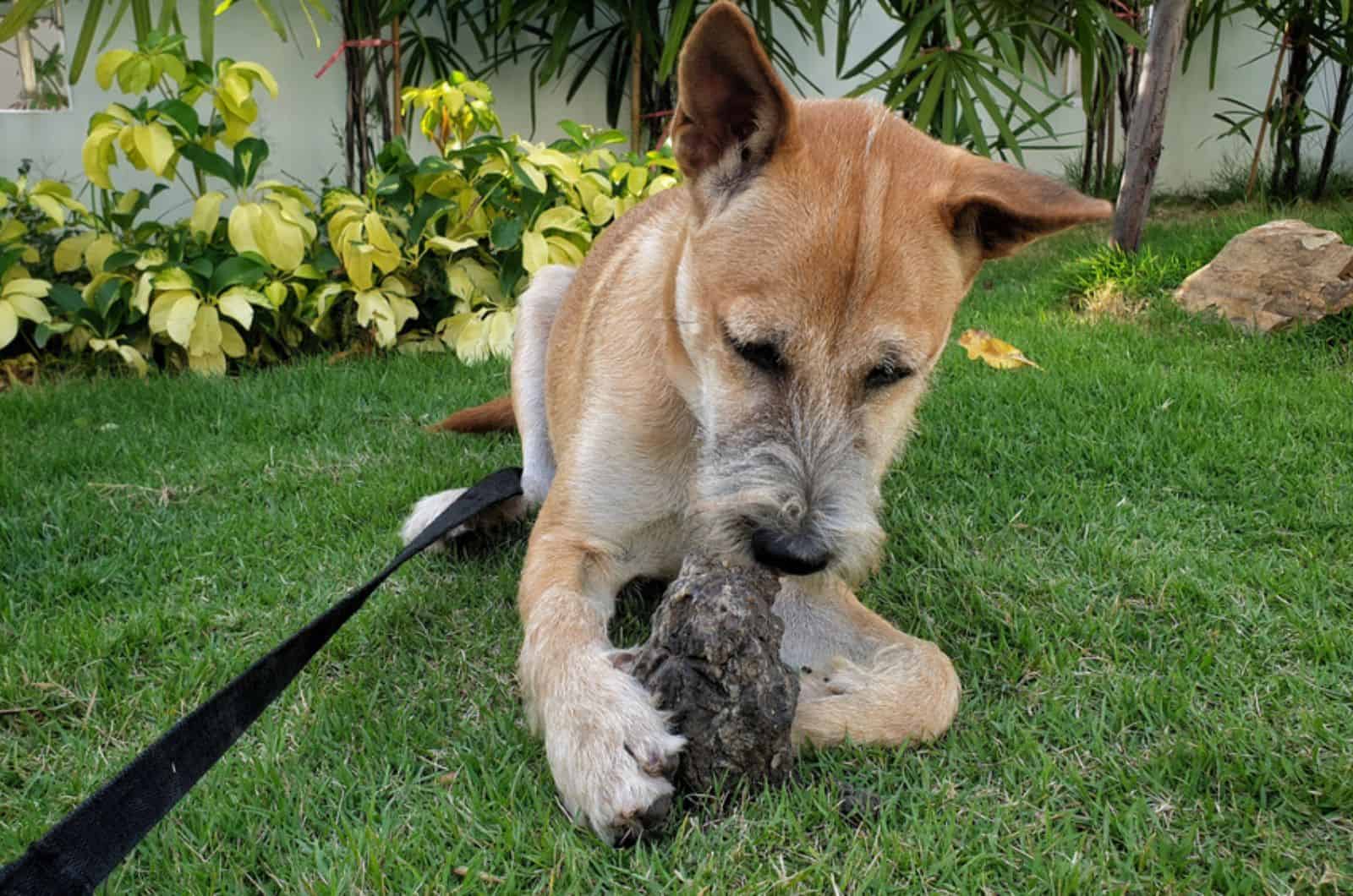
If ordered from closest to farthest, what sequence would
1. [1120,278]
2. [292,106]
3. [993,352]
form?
1. [993,352]
2. [1120,278]
3. [292,106]

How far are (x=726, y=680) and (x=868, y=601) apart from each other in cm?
123

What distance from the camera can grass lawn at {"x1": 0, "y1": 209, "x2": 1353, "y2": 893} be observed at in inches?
77.7

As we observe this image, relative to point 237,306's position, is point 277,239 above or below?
above

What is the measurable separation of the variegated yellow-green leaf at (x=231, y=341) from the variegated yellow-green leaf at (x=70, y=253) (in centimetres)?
103

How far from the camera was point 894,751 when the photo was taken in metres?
2.32

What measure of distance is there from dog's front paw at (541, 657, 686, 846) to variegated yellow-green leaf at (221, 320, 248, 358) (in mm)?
4589

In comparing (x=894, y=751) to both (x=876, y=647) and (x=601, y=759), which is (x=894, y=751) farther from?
(x=601, y=759)

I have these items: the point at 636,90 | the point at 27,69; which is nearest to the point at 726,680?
the point at 636,90

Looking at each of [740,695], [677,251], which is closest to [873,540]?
[740,695]

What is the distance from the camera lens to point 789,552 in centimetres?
219

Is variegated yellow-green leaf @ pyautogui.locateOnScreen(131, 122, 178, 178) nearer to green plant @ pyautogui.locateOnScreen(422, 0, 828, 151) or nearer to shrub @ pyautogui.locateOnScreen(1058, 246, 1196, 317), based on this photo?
green plant @ pyautogui.locateOnScreen(422, 0, 828, 151)

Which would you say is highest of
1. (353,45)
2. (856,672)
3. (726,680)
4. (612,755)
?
(353,45)

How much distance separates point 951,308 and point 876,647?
3.09 feet

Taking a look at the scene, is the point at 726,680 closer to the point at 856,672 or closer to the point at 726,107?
the point at 856,672
